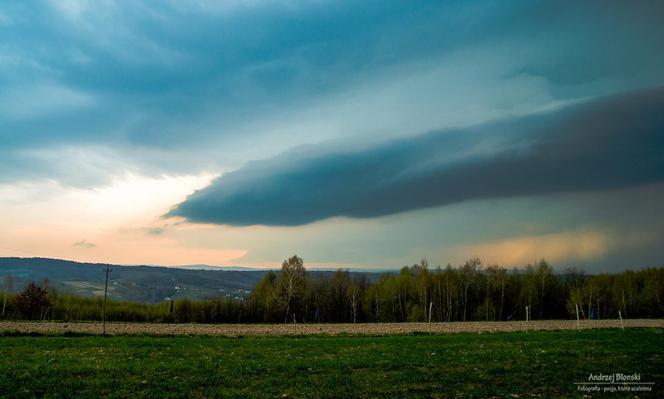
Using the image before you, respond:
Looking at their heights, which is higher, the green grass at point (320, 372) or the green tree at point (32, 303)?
the green grass at point (320, 372)

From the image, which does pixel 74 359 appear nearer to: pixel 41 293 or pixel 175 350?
pixel 175 350

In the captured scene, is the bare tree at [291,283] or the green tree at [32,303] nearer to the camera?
the green tree at [32,303]

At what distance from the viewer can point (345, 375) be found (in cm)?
1967

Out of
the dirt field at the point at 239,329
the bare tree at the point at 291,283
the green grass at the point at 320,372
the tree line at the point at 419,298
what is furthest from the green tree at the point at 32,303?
the green grass at the point at 320,372

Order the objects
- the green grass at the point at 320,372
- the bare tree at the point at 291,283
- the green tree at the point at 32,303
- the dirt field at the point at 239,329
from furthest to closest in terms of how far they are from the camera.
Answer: the bare tree at the point at 291,283, the green tree at the point at 32,303, the dirt field at the point at 239,329, the green grass at the point at 320,372

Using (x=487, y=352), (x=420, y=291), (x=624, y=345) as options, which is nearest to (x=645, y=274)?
(x=420, y=291)

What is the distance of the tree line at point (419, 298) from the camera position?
111188mm

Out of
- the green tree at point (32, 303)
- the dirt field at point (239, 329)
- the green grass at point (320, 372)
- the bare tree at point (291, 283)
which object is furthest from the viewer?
the bare tree at point (291, 283)

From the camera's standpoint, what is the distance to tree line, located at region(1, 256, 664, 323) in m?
111

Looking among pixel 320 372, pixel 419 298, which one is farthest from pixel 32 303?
pixel 320 372

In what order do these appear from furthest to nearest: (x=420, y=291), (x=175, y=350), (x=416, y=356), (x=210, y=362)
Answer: (x=420, y=291), (x=175, y=350), (x=416, y=356), (x=210, y=362)

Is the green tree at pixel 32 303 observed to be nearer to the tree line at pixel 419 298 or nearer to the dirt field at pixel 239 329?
the tree line at pixel 419 298

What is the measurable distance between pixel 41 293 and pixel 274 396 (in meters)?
103

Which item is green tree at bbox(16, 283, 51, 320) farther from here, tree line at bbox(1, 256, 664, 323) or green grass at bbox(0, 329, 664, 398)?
green grass at bbox(0, 329, 664, 398)
